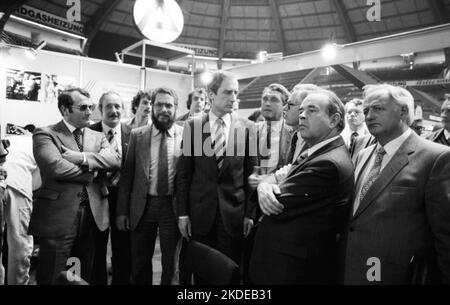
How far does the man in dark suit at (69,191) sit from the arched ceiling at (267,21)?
11673 mm

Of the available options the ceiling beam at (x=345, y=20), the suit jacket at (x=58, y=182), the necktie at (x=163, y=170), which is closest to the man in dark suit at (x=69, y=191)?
the suit jacket at (x=58, y=182)

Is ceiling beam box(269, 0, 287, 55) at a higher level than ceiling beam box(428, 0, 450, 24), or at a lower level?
higher

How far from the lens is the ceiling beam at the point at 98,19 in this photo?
13023 millimetres

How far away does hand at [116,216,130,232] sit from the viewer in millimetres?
2551

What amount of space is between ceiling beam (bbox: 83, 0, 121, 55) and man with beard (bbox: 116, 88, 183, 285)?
40.0ft

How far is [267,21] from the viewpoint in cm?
1510

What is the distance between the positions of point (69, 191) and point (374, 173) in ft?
6.59

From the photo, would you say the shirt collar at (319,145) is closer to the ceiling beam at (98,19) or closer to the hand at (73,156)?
the hand at (73,156)

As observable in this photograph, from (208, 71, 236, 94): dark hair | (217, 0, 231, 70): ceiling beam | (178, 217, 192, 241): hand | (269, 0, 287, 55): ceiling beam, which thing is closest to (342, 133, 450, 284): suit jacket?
(178, 217, 192, 241): hand

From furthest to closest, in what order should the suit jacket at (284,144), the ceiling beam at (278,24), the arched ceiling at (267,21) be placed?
the ceiling beam at (278,24), the arched ceiling at (267,21), the suit jacket at (284,144)

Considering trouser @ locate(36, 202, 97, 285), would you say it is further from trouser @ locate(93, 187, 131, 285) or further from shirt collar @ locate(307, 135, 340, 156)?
shirt collar @ locate(307, 135, 340, 156)

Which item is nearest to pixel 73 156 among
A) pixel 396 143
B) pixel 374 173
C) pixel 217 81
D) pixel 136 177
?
pixel 136 177

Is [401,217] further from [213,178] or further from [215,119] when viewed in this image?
[215,119]
